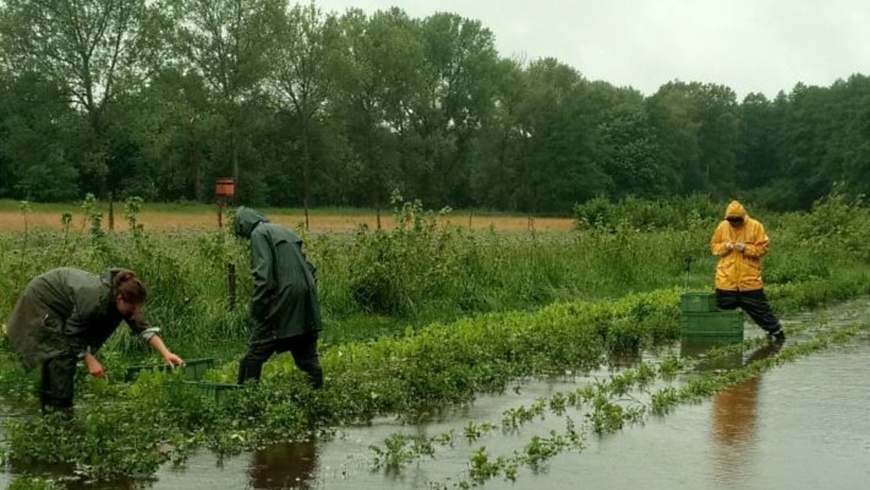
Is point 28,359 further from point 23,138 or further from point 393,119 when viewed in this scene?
point 393,119

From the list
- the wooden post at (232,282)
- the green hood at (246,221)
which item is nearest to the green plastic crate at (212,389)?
the green hood at (246,221)

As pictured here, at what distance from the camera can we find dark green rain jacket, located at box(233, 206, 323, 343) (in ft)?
29.8

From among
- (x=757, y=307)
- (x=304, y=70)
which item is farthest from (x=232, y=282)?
(x=304, y=70)

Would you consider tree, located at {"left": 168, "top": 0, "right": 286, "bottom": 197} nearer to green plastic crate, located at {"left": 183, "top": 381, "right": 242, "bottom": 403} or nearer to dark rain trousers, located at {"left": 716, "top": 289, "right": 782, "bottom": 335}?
dark rain trousers, located at {"left": 716, "top": 289, "right": 782, "bottom": 335}

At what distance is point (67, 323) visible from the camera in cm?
834

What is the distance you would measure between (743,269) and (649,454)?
7406mm

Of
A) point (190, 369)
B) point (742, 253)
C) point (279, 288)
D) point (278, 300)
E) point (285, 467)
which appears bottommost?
point (285, 467)

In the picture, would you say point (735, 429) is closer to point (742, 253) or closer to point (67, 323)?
point (67, 323)

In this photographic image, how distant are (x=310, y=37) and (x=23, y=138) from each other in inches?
821

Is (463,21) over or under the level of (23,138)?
over

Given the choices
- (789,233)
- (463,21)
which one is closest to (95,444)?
(789,233)

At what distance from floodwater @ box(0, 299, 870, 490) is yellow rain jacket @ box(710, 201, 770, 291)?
415 centimetres

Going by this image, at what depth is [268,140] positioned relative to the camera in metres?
70.2

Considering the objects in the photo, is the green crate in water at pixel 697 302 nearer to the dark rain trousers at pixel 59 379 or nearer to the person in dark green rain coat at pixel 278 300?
the person in dark green rain coat at pixel 278 300
